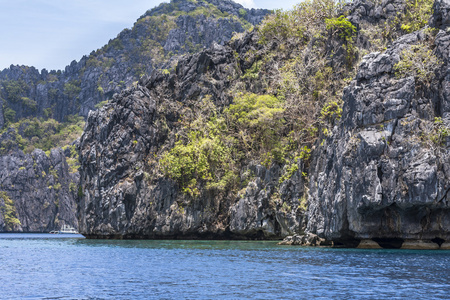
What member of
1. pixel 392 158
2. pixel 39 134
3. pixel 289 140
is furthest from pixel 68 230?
pixel 392 158

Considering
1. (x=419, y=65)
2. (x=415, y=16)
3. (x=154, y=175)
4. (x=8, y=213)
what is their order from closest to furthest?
(x=419, y=65) → (x=415, y=16) → (x=154, y=175) → (x=8, y=213)

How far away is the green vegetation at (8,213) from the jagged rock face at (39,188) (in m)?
0.88

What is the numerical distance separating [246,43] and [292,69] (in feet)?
42.6

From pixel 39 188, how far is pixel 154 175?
320 feet

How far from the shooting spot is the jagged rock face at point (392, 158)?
35125 millimetres

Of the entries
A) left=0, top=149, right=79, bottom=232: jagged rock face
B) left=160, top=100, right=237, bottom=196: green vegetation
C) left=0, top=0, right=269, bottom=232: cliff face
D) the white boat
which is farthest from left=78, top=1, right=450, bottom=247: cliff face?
the white boat

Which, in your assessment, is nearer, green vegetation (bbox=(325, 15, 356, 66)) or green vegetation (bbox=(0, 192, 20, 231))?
green vegetation (bbox=(325, 15, 356, 66))

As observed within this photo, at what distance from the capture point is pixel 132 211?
63781 millimetres

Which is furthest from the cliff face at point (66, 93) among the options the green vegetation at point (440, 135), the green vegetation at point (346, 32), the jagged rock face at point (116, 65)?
the green vegetation at point (440, 135)

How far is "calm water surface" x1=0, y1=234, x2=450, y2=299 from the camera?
19281 mm

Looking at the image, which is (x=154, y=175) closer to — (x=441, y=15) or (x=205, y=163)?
(x=205, y=163)

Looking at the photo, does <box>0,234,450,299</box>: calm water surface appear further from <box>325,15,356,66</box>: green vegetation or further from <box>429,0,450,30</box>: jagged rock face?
<box>325,15,356,66</box>: green vegetation

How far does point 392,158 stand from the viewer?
3609cm

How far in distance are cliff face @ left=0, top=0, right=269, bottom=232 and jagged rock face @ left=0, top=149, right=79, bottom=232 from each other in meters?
0.27
